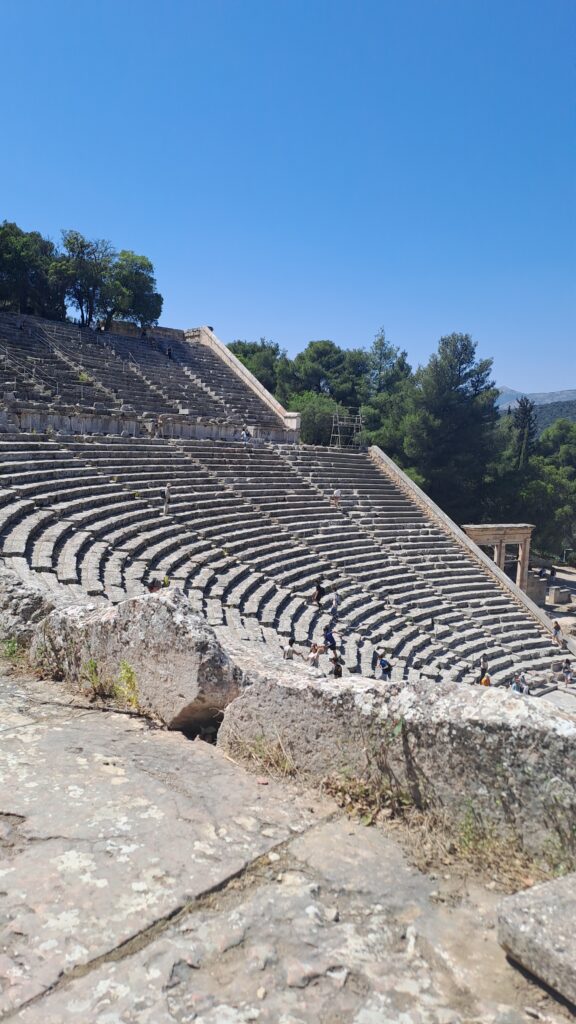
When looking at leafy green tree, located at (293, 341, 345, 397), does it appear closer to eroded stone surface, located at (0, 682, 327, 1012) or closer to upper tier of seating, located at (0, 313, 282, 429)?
upper tier of seating, located at (0, 313, 282, 429)

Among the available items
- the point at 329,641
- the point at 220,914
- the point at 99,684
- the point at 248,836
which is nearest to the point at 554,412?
the point at 329,641

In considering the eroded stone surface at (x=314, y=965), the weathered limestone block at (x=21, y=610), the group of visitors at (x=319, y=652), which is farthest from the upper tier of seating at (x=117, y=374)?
the eroded stone surface at (x=314, y=965)

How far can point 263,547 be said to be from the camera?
15.3 meters

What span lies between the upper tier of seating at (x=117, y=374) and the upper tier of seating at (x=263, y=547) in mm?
3294

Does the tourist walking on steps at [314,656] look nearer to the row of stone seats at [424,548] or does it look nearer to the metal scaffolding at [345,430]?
the row of stone seats at [424,548]

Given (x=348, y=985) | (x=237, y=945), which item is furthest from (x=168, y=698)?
(x=348, y=985)

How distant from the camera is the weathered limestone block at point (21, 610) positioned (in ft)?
16.0

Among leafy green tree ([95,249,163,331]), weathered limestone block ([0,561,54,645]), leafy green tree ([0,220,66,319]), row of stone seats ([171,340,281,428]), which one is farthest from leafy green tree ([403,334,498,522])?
weathered limestone block ([0,561,54,645])

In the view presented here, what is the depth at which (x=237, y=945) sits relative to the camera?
186 cm

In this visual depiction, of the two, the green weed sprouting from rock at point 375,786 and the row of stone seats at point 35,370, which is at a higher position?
the row of stone seats at point 35,370

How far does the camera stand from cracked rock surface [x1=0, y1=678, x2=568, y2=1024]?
1663 mm

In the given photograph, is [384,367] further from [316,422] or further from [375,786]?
[375,786]

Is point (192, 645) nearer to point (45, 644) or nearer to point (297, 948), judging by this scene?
point (45, 644)

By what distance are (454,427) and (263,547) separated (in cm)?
1758
